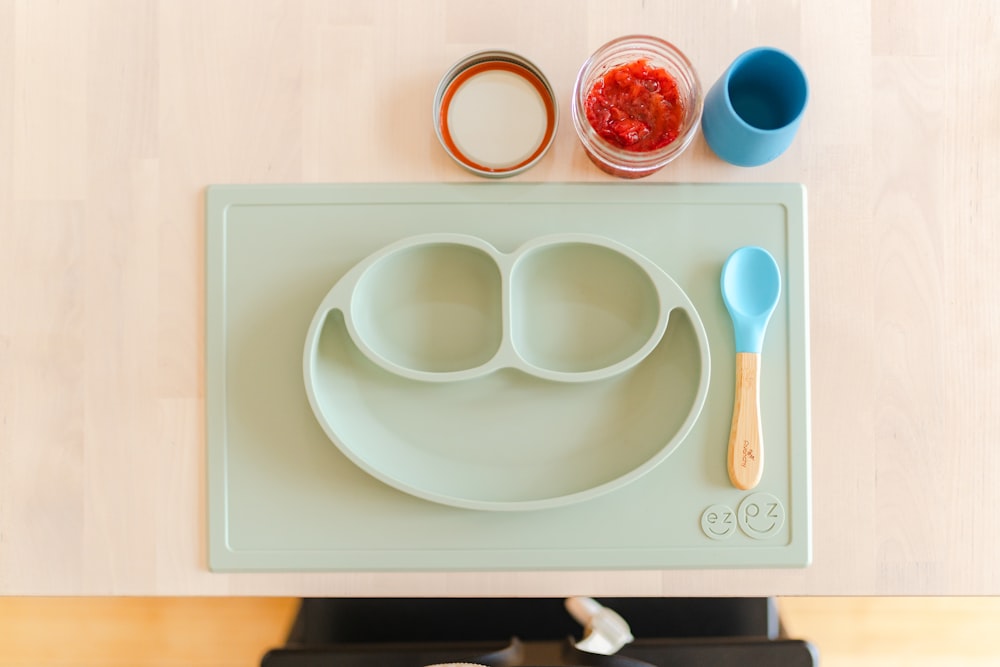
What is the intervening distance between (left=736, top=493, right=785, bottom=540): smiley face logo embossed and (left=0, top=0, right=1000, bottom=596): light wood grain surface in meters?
0.04

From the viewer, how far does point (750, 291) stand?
2.05 ft

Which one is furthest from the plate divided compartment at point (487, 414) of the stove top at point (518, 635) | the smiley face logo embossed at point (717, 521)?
the stove top at point (518, 635)

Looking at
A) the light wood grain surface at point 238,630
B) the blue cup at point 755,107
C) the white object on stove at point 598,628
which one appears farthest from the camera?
the light wood grain surface at point 238,630

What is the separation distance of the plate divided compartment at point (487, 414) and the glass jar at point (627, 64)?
0.04m

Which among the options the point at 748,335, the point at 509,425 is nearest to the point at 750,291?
the point at 748,335

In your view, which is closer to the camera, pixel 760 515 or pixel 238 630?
pixel 760 515

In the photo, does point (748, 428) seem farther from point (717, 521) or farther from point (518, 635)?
point (518, 635)

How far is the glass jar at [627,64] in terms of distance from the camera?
0.59 metres

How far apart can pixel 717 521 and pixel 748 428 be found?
9 cm

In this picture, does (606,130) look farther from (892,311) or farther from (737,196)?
(892,311)

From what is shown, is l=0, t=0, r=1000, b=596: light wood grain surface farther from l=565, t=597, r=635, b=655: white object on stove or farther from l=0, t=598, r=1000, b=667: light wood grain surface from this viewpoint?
l=0, t=598, r=1000, b=667: light wood grain surface

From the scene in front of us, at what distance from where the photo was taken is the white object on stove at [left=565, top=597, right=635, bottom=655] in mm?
677

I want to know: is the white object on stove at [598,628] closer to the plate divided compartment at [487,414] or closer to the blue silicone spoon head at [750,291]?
the plate divided compartment at [487,414]

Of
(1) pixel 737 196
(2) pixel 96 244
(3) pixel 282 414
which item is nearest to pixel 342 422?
(3) pixel 282 414
